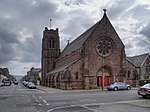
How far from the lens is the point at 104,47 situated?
51.2m

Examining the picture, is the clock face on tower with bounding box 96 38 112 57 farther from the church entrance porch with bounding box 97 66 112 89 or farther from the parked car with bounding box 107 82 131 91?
the parked car with bounding box 107 82 131 91

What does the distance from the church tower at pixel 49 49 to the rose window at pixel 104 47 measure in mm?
29385

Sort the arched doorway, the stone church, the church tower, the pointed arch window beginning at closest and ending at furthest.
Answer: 1. the stone church
2. the arched doorway
3. the church tower
4. the pointed arch window

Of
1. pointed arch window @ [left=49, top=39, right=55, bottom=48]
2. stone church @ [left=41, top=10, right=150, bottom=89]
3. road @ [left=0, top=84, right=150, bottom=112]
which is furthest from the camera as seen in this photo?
pointed arch window @ [left=49, top=39, right=55, bottom=48]

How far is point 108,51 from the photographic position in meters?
51.4

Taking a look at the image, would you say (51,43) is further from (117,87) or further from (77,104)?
(77,104)

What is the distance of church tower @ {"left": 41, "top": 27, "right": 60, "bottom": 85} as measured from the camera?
256ft

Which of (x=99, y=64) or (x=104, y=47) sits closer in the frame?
(x=99, y=64)

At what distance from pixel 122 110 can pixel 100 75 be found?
119ft

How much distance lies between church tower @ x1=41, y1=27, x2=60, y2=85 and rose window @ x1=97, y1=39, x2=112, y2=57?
29385 mm

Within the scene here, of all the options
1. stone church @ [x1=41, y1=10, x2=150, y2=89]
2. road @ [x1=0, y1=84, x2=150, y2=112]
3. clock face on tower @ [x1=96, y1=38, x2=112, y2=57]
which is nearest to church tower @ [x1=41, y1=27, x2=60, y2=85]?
stone church @ [x1=41, y1=10, x2=150, y2=89]

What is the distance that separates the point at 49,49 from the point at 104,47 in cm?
3052

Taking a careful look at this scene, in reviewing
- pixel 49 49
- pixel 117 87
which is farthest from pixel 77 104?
pixel 49 49

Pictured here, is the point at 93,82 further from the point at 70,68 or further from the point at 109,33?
the point at 109,33
